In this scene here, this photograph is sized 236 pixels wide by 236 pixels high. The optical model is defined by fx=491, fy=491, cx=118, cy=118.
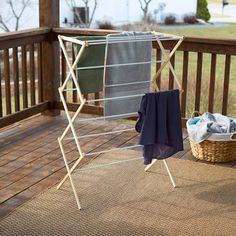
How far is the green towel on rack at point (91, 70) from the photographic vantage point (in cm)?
339

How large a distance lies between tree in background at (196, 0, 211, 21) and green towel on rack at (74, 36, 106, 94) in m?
3.89

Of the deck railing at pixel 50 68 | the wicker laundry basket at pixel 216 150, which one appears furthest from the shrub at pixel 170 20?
the wicker laundry basket at pixel 216 150

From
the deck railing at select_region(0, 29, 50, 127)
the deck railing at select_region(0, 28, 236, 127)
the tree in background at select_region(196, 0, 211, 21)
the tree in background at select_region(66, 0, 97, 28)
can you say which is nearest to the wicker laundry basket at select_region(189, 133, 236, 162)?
the deck railing at select_region(0, 28, 236, 127)

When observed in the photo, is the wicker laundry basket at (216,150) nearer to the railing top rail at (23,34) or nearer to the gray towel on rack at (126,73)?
the gray towel on rack at (126,73)

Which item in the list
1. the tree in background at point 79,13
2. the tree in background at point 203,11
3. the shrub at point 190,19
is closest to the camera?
the tree in background at point 203,11

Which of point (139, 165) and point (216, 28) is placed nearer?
point (139, 165)

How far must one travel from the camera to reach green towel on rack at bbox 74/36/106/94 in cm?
339

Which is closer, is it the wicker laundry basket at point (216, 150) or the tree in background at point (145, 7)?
the wicker laundry basket at point (216, 150)

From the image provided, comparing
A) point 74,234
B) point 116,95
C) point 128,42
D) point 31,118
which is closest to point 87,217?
point 74,234

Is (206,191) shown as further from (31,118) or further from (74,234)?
(31,118)

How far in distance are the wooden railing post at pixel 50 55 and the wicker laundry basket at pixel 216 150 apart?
6.23 feet

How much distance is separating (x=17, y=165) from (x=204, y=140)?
1521mm

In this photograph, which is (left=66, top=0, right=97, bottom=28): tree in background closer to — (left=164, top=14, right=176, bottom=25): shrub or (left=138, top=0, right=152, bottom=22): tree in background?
(left=138, top=0, right=152, bottom=22): tree in background

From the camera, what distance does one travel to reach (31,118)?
5234 mm
